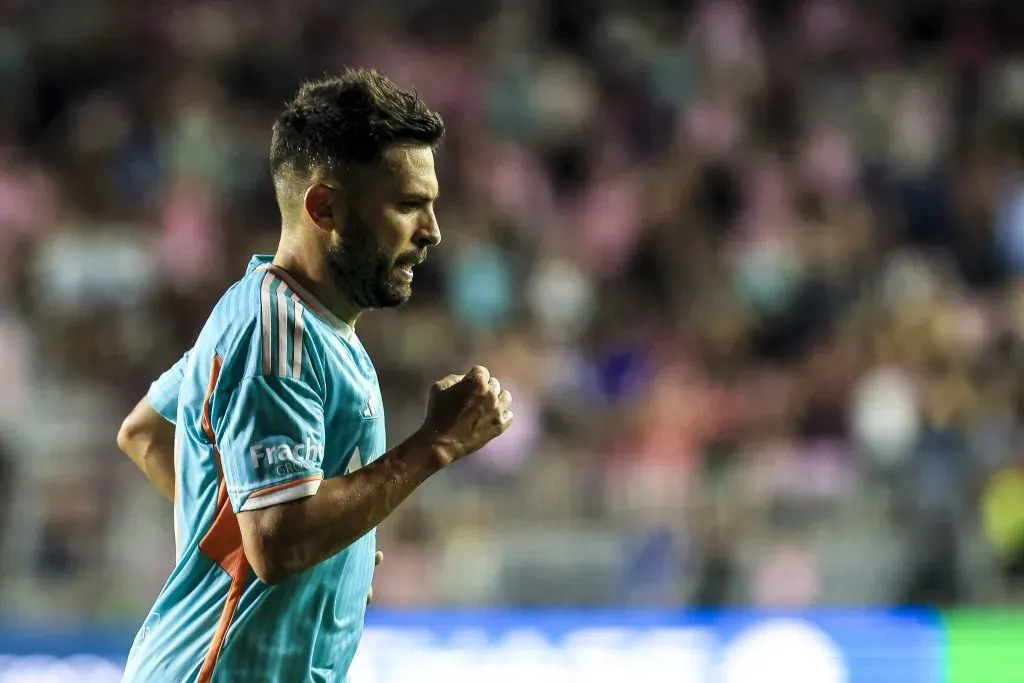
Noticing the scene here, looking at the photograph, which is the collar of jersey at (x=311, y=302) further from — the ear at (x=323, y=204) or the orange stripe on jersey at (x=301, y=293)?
the ear at (x=323, y=204)

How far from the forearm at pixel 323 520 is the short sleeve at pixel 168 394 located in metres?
0.73

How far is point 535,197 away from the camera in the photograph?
9938mm

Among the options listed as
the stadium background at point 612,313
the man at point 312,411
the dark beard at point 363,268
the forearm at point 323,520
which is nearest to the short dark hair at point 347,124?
the man at point 312,411

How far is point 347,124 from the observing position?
2754 millimetres

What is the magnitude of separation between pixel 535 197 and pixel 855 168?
226 centimetres

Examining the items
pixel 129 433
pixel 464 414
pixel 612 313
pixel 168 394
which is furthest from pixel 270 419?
pixel 612 313

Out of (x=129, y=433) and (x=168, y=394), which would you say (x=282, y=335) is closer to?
(x=168, y=394)

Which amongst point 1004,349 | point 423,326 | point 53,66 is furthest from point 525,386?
point 53,66

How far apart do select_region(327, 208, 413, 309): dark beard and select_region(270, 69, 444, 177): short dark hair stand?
→ 128mm

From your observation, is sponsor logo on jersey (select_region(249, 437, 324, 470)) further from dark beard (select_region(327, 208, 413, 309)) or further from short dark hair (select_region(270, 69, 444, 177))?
short dark hair (select_region(270, 69, 444, 177))

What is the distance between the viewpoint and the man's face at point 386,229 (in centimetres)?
279

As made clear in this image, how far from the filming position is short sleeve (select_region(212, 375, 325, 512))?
255 cm

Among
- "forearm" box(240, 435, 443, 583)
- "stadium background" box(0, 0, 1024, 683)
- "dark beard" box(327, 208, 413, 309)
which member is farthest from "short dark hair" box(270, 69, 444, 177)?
"stadium background" box(0, 0, 1024, 683)

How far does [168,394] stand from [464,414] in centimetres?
84
